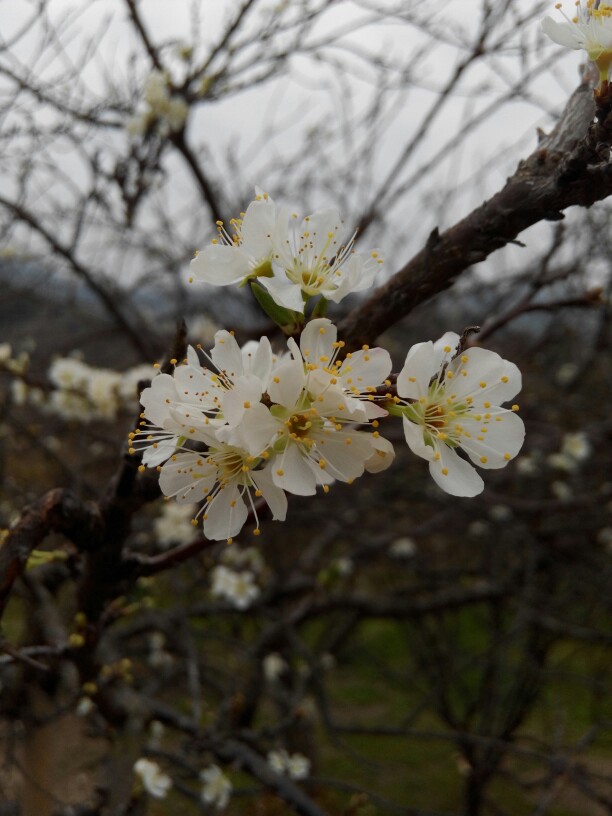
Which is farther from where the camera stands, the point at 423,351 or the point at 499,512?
the point at 499,512

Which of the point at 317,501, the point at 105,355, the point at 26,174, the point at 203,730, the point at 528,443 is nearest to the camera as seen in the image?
the point at 203,730

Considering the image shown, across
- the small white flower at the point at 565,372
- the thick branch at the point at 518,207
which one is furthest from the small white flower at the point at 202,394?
the small white flower at the point at 565,372

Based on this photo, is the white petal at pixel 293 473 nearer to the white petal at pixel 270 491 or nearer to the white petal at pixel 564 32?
the white petal at pixel 270 491

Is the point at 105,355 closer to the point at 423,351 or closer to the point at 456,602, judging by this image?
the point at 456,602

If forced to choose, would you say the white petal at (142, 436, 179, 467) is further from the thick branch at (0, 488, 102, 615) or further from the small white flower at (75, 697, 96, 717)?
the small white flower at (75, 697, 96, 717)

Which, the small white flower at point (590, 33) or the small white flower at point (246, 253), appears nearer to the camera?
the small white flower at point (590, 33)

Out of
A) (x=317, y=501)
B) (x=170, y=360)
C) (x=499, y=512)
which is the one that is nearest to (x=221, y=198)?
(x=317, y=501)
